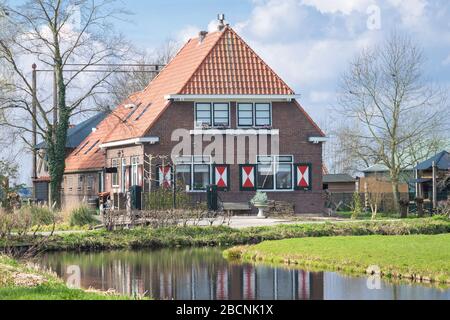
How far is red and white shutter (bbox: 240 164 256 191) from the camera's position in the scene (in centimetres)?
4081

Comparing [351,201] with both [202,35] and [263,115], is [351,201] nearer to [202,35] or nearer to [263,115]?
[263,115]

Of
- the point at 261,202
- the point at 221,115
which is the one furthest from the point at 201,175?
the point at 261,202

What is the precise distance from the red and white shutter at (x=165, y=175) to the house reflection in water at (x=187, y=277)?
44.1ft

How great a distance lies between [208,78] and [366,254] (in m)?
20.5

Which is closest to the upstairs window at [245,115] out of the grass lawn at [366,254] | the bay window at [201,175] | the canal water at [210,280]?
the bay window at [201,175]

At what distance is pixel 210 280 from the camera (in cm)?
1928

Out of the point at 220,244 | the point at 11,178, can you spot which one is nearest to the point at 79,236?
the point at 220,244

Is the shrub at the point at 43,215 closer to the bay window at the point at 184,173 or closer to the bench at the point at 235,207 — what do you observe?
the bay window at the point at 184,173

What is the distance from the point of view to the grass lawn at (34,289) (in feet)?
44.2

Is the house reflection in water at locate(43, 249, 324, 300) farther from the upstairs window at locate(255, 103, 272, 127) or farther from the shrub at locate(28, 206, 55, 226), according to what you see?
the upstairs window at locate(255, 103, 272, 127)
